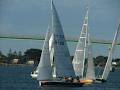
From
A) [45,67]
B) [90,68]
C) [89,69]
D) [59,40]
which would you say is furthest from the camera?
[90,68]

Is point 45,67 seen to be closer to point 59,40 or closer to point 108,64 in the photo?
point 59,40

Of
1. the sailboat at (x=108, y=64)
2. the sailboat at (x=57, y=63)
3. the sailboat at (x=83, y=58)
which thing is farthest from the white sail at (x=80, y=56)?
the sailboat at (x=57, y=63)

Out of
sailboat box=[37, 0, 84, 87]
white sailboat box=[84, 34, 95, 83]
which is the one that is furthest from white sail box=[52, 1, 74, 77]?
white sailboat box=[84, 34, 95, 83]


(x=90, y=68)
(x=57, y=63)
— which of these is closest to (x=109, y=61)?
(x=90, y=68)

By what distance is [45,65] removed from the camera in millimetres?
54469

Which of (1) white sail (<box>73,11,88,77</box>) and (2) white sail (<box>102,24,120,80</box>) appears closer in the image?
(1) white sail (<box>73,11,88,77</box>)

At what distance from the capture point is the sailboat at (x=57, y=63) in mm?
54031

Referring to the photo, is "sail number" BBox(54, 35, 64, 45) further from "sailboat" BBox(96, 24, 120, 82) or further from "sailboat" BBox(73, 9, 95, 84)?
"sailboat" BBox(96, 24, 120, 82)

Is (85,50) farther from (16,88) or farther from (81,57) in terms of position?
(16,88)

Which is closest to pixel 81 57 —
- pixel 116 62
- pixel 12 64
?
pixel 116 62

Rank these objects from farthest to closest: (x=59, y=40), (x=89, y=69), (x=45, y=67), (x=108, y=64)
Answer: (x=108, y=64) < (x=89, y=69) < (x=59, y=40) < (x=45, y=67)

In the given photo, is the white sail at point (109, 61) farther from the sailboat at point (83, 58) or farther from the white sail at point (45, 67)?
the white sail at point (45, 67)

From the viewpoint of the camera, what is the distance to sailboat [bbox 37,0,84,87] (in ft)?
177

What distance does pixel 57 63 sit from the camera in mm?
54531
